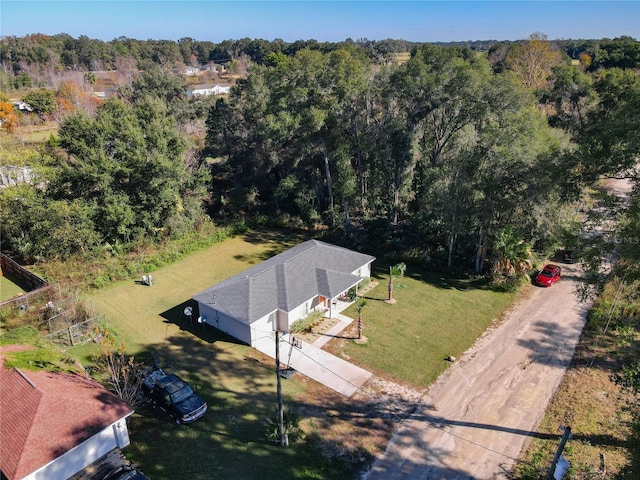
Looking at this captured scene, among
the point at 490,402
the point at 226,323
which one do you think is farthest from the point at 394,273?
the point at 226,323

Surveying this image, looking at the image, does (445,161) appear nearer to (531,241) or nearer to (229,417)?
(531,241)

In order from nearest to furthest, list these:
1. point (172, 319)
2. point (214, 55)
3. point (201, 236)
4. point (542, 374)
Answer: point (542, 374)
point (172, 319)
point (201, 236)
point (214, 55)

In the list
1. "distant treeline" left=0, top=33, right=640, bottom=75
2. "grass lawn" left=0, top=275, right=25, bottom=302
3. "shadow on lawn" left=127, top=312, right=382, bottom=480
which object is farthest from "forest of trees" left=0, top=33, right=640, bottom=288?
"distant treeline" left=0, top=33, right=640, bottom=75

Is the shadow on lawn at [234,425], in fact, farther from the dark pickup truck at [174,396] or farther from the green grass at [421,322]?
the green grass at [421,322]

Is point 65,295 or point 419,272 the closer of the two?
point 65,295

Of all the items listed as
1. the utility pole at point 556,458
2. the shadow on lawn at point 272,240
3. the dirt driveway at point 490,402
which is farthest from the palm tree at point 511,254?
the shadow on lawn at point 272,240

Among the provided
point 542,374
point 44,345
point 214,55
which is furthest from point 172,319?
point 214,55
